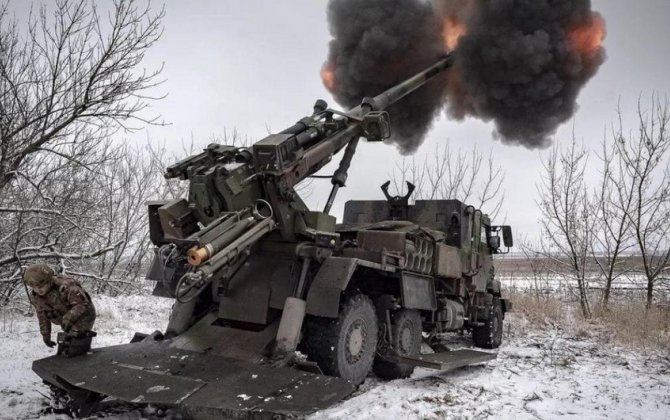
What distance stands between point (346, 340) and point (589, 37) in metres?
8.49

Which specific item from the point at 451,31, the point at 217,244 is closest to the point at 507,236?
the point at 451,31

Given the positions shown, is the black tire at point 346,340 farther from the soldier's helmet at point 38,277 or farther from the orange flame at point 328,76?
the orange flame at point 328,76

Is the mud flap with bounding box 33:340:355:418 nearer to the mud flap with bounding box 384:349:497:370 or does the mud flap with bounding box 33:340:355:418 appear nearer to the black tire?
the black tire

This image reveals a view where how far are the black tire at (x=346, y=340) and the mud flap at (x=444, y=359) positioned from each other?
44cm

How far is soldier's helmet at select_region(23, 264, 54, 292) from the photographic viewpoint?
532cm

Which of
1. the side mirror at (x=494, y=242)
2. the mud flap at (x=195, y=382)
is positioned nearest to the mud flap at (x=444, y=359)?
the mud flap at (x=195, y=382)

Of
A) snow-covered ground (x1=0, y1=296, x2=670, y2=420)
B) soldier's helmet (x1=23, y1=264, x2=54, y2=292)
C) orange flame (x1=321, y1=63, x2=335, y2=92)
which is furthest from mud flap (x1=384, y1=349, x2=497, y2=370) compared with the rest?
orange flame (x1=321, y1=63, x2=335, y2=92)

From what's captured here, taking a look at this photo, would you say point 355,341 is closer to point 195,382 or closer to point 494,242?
point 195,382

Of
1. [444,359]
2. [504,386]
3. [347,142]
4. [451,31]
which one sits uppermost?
[451,31]

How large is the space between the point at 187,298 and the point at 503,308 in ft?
26.6

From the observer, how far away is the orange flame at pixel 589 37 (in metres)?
10.6

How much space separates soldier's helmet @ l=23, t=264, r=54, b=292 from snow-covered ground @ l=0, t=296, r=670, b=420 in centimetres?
104

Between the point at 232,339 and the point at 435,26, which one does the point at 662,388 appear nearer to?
the point at 232,339

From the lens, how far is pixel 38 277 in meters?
5.36
